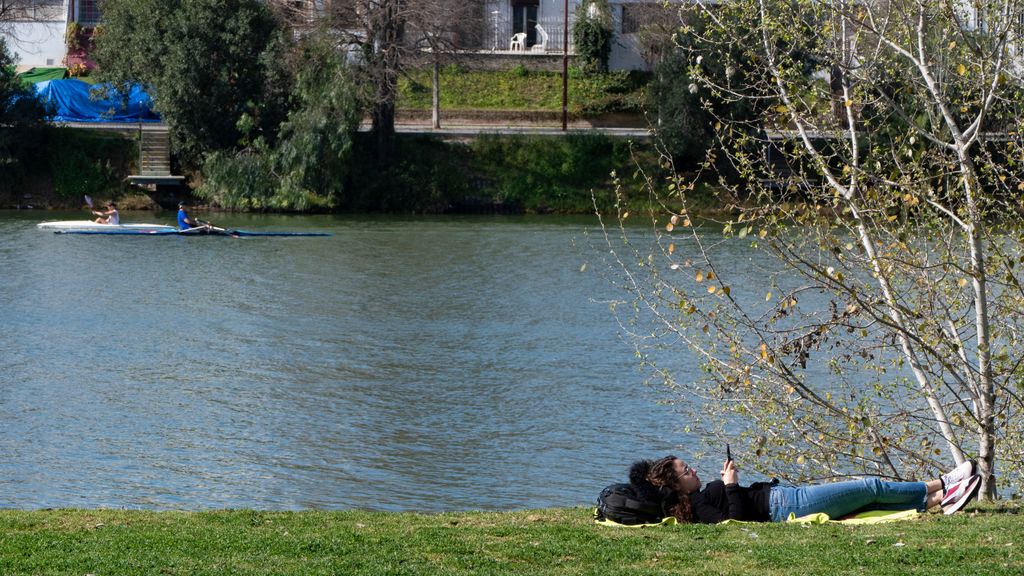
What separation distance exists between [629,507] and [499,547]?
1.32 m

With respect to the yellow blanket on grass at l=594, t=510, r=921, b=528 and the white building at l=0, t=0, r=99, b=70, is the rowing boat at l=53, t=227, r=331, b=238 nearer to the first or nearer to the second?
the white building at l=0, t=0, r=99, b=70

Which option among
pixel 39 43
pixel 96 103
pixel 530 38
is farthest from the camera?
pixel 530 38

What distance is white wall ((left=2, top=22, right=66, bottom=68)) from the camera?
57562 millimetres

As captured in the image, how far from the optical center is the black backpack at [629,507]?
909cm

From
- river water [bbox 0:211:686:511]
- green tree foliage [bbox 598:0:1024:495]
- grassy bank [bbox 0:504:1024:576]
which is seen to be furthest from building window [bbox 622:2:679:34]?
grassy bank [bbox 0:504:1024:576]

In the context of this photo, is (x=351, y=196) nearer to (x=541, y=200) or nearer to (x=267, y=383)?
(x=541, y=200)

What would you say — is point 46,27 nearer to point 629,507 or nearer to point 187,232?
point 187,232

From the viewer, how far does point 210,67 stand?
44.6 m

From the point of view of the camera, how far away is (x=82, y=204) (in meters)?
44.9

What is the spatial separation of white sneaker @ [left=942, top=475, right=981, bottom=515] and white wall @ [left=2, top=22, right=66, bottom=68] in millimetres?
54046

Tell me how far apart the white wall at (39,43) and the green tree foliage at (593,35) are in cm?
2243

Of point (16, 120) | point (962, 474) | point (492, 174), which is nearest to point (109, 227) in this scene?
point (16, 120)

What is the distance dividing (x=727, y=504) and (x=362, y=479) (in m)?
5.74

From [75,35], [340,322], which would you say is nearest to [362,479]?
[340,322]
